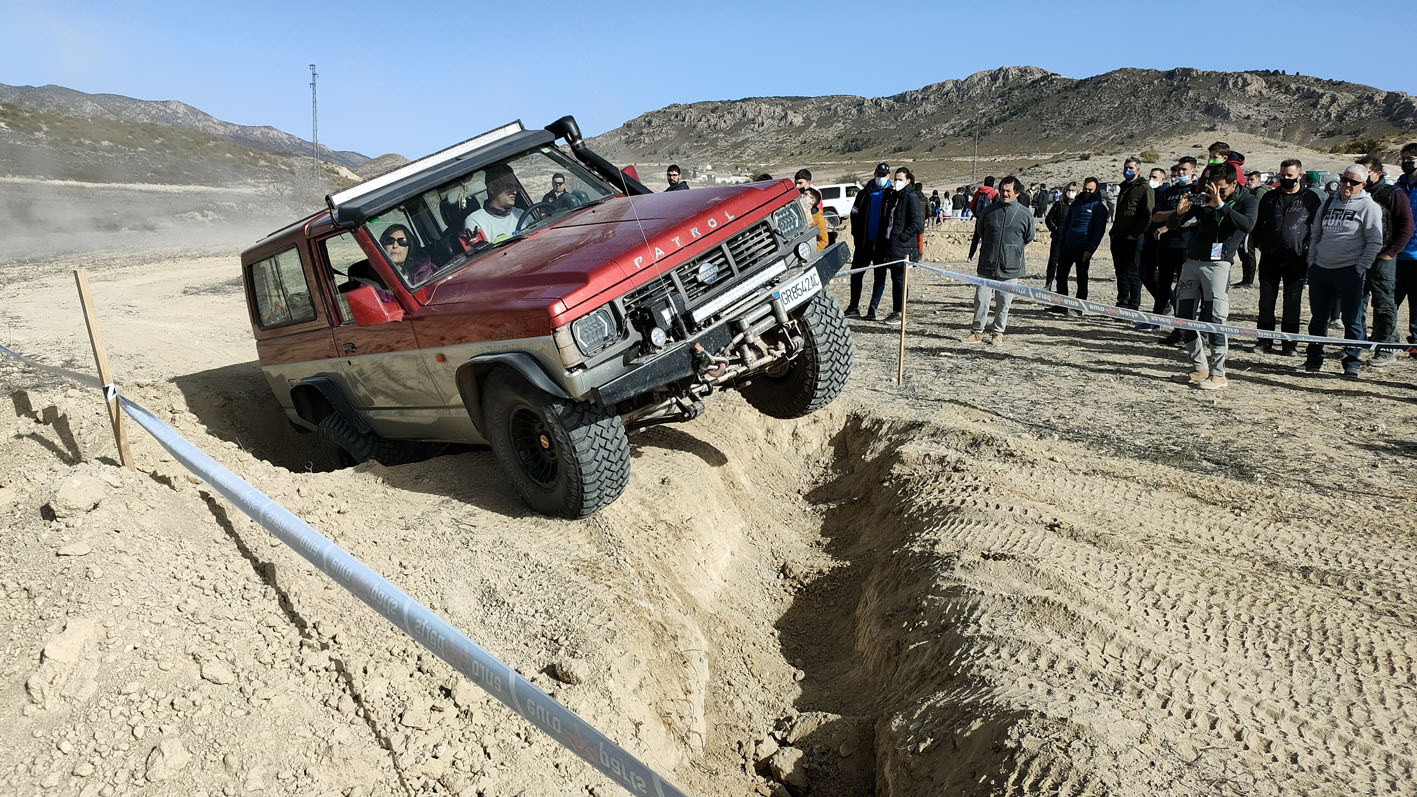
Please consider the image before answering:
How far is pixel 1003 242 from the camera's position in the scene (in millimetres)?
10141

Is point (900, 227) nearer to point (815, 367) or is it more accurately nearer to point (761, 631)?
point (815, 367)

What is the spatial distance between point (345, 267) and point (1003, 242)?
23.6 ft

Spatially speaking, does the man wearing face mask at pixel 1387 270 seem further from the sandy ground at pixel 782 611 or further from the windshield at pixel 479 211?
the windshield at pixel 479 211

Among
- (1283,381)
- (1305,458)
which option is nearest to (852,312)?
(1283,381)

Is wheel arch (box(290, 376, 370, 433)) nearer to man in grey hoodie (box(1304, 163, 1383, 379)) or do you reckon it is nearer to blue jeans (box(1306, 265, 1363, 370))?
blue jeans (box(1306, 265, 1363, 370))

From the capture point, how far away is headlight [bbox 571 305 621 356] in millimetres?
4504

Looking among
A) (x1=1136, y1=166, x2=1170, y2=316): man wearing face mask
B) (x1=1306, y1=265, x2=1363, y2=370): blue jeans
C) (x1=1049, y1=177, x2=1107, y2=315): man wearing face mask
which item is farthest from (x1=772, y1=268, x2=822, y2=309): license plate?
(x1=1049, y1=177, x2=1107, y2=315): man wearing face mask

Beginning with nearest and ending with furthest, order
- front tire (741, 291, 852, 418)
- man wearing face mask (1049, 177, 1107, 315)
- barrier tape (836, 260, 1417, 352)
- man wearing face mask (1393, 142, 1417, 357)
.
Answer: front tire (741, 291, 852, 418) < barrier tape (836, 260, 1417, 352) < man wearing face mask (1393, 142, 1417, 357) < man wearing face mask (1049, 177, 1107, 315)

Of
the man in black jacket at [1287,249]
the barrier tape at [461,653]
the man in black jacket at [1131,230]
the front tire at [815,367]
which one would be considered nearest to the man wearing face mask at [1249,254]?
the man in black jacket at [1287,249]

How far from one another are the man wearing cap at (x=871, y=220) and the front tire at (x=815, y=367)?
5576mm

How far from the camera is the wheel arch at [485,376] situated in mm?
4582

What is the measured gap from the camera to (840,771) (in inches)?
156

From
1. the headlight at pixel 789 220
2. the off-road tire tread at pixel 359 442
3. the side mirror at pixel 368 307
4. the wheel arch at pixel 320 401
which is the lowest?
the off-road tire tread at pixel 359 442

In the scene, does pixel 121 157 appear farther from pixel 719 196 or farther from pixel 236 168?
pixel 719 196
